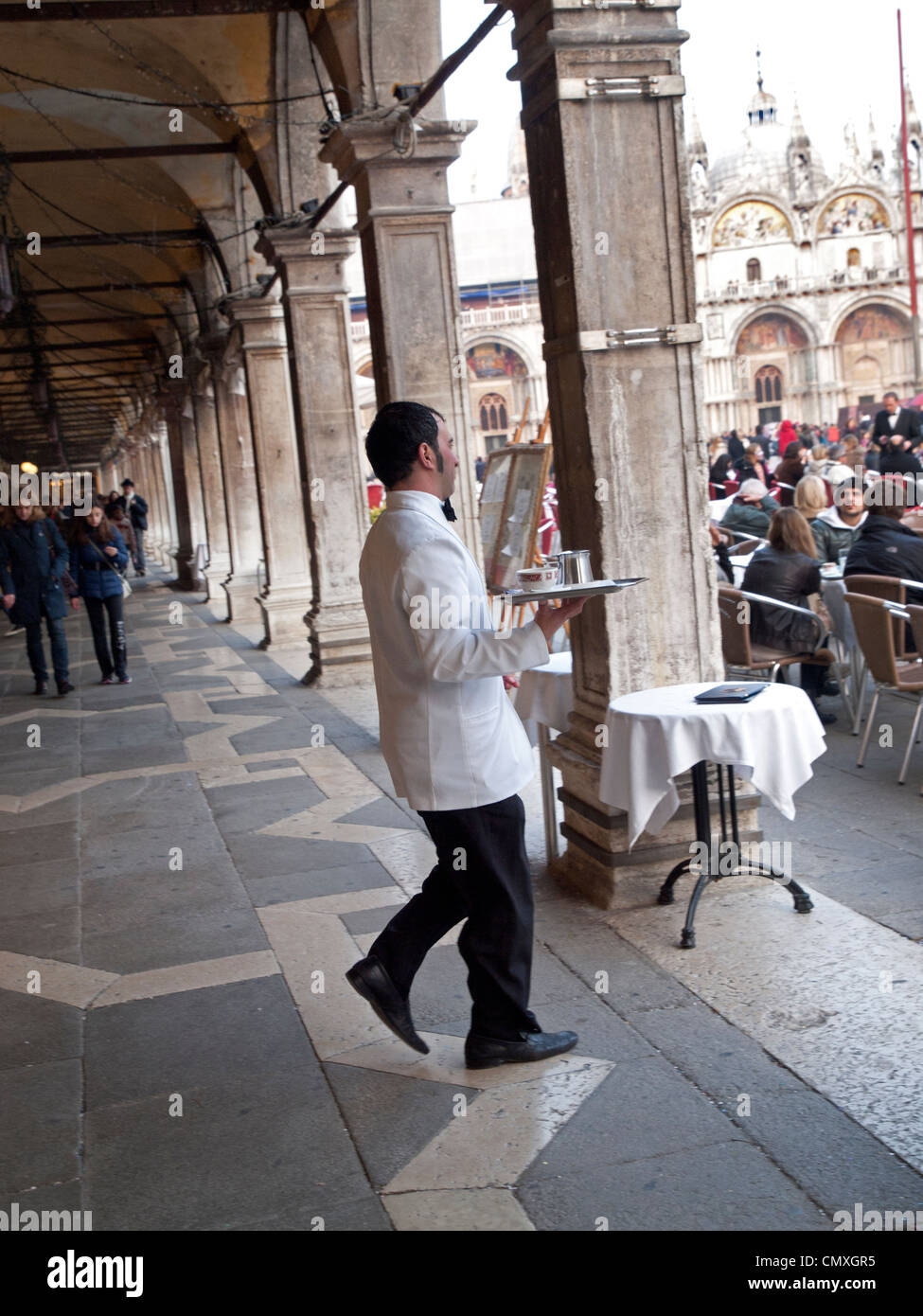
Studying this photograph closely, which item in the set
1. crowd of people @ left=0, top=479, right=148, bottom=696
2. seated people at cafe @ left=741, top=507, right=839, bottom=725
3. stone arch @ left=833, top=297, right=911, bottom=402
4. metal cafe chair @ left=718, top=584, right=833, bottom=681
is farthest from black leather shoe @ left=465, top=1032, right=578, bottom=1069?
stone arch @ left=833, top=297, right=911, bottom=402

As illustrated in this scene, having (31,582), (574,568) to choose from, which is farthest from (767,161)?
(574,568)

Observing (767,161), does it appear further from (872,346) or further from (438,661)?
(438,661)

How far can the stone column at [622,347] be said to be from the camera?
424 cm

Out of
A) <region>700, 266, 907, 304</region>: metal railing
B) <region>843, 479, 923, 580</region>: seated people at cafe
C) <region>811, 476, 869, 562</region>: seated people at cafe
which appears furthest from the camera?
<region>700, 266, 907, 304</region>: metal railing

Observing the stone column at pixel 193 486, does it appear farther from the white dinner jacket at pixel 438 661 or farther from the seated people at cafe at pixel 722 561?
the white dinner jacket at pixel 438 661

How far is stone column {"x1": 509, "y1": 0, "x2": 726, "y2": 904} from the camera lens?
424 cm

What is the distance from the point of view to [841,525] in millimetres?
8242

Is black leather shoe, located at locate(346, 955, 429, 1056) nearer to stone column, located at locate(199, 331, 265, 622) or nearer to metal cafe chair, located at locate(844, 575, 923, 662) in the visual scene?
metal cafe chair, located at locate(844, 575, 923, 662)

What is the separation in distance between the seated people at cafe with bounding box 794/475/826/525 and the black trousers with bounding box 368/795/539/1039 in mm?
5272

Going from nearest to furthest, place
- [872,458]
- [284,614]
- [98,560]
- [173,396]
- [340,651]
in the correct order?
[340,651] → [98,560] → [284,614] → [872,458] → [173,396]

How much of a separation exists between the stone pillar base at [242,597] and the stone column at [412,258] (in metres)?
7.79

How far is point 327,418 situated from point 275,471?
2728 millimetres
